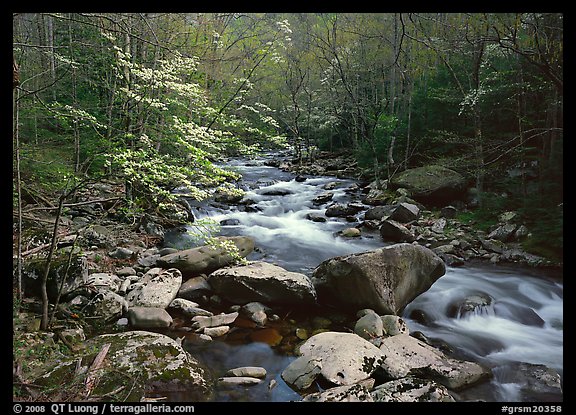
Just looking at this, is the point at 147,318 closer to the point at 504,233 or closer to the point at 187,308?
the point at 187,308

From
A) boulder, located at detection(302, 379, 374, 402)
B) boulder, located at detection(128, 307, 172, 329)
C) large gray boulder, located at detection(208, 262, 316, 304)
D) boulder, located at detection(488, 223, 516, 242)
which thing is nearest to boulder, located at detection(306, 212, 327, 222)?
boulder, located at detection(488, 223, 516, 242)

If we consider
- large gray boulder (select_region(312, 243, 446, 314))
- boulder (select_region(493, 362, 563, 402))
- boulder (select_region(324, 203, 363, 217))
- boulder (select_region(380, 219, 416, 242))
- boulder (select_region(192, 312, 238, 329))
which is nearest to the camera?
boulder (select_region(493, 362, 563, 402))

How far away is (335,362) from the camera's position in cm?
374

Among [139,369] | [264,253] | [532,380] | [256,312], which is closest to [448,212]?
[264,253]

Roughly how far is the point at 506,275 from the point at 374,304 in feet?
11.5

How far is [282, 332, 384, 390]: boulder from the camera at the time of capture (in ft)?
11.9

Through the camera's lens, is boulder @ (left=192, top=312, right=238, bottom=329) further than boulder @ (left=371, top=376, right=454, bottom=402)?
Yes

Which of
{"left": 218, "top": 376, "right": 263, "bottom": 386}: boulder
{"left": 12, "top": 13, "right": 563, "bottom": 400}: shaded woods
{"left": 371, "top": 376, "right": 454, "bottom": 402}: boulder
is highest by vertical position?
{"left": 12, "top": 13, "right": 563, "bottom": 400}: shaded woods

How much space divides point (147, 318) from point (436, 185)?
9387 mm

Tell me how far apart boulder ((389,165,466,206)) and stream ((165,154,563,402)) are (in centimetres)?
282

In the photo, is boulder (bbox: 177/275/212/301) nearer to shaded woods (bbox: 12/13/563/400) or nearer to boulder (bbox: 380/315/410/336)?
shaded woods (bbox: 12/13/563/400)

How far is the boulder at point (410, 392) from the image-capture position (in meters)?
3.15

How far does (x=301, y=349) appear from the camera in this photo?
416cm
